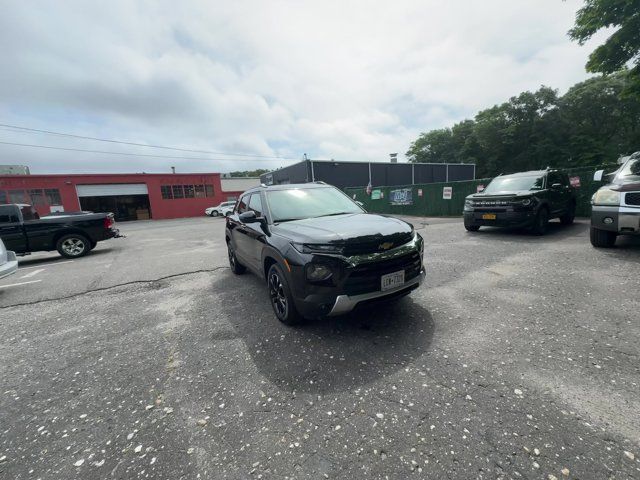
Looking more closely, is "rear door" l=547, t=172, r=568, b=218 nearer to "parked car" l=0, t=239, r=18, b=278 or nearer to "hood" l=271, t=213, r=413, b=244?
"hood" l=271, t=213, r=413, b=244

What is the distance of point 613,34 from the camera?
10.9m

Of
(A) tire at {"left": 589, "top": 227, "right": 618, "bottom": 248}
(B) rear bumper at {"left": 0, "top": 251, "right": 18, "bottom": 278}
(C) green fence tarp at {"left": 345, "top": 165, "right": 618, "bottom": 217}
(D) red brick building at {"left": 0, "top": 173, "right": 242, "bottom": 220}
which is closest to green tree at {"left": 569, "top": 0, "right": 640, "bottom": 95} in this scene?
(C) green fence tarp at {"left": 345, "top": 165, "right": 618, "bottom": 217}

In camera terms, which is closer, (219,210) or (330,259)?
(330,259)

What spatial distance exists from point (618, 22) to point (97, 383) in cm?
1812

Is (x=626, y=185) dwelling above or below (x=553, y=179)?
below

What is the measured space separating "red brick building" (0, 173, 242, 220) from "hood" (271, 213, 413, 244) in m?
34.9

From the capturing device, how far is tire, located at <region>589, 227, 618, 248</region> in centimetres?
560

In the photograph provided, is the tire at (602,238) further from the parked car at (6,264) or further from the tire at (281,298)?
the parked car at (6,264)

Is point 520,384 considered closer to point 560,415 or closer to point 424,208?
point 560,415

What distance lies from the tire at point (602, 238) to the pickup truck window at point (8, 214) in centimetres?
1460

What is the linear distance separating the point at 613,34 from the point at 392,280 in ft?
51.5

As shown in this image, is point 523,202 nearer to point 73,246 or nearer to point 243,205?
point 243,205

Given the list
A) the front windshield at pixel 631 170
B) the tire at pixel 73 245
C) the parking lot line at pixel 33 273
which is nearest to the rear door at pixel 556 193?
the front windshield at pixel 631 170

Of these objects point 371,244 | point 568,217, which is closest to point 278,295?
point 371,244
